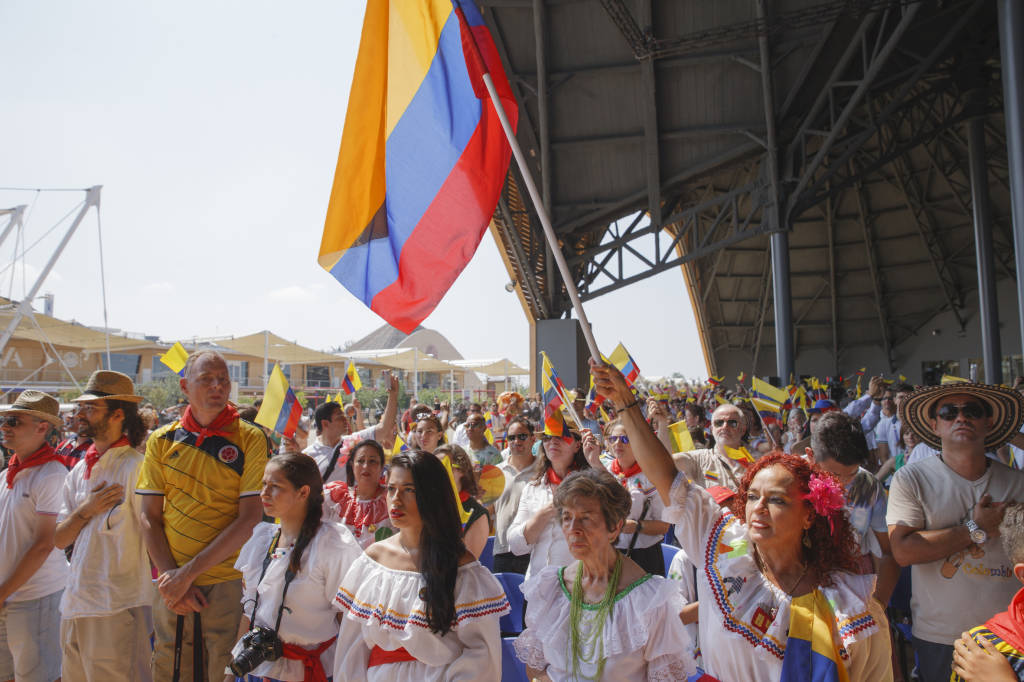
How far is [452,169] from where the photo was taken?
270cm

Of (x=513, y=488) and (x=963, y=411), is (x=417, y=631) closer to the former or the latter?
(x=513, y=488)

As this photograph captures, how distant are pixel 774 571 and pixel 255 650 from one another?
1.83 meters

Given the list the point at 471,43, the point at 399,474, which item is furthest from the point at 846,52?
the point at 399,474

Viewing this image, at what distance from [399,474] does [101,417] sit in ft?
6.27

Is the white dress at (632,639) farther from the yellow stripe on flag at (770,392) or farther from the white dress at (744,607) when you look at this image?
the yellow stripe on flag at (770,392)

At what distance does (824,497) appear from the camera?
1.90m

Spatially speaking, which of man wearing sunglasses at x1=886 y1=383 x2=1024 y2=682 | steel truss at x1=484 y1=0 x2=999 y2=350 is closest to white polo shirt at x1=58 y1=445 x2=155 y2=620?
man wearing sunglasses at x1=886 y1=383 x2=1024 y2=682

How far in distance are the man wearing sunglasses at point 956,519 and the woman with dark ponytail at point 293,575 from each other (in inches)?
89.0

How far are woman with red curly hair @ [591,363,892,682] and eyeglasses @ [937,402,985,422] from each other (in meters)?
1.05

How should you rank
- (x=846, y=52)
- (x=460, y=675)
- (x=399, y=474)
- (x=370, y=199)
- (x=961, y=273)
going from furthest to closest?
(x=961, y=273)
(x=846, y=52)
(x=370, y=199)
(x=399, y=474)
(x=460, y=675)

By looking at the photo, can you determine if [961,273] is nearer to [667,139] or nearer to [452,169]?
[667,139]

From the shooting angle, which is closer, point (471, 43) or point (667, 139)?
point (471, 43)

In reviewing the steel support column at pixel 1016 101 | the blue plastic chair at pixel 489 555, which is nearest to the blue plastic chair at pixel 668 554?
the blue plastic chair at pixel 489 555

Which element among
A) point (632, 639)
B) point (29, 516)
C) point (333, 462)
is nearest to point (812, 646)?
point (632, 639)
